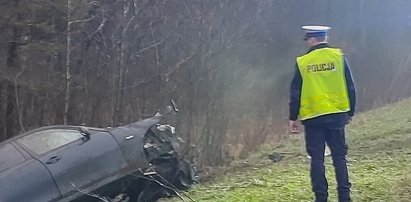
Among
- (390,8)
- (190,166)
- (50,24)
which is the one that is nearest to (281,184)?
(190,166)

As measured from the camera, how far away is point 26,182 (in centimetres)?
750

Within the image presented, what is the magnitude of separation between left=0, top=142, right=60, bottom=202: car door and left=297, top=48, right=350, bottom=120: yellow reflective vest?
9.10 ft

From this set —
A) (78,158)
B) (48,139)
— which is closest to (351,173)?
(78,158)

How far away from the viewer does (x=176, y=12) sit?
17234 millimetres

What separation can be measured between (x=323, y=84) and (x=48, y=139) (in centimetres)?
336

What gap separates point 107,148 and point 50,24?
703 centimetres

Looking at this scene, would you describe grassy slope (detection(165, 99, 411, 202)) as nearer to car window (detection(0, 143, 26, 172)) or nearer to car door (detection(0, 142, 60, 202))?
car door (detection(0, 142, 60, 202))

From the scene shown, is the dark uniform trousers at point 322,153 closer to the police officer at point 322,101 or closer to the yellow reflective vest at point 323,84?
the police officer at point 322,101

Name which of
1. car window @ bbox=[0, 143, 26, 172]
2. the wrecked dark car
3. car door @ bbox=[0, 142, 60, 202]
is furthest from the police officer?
car window @ bbox=[0, 143, 26, 172]

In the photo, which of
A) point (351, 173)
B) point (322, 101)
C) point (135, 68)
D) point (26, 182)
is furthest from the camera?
point (135, 68)

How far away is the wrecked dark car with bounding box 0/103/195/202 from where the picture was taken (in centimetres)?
759

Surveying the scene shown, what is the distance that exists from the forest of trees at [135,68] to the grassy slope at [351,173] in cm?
287

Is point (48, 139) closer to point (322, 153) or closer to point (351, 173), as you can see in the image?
point (322, 153)

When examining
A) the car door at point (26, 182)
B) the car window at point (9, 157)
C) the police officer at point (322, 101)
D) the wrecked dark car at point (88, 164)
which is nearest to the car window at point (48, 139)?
the wrecked dark car at point (88, 164)
